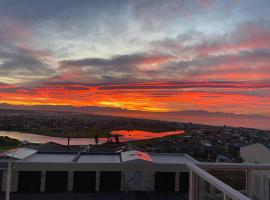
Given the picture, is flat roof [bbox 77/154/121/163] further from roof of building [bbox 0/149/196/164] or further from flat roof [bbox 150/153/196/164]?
flat roof [bbox 150/153/196/164]

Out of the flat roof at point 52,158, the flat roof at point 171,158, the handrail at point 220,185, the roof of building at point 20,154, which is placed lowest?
the flat roof at point 52,158

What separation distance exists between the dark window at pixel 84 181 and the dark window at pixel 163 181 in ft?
19.6

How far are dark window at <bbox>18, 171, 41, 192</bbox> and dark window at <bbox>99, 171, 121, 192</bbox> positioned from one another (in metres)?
5.73

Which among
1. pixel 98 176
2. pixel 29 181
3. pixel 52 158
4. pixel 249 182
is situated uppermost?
pixel 249 182

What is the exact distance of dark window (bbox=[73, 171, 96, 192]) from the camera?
33688 mm

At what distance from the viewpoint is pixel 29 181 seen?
109ft

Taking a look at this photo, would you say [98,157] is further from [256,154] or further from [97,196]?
[256,154]

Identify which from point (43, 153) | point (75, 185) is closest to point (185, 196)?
point (75, 185)

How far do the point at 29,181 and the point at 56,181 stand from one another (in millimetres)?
2410

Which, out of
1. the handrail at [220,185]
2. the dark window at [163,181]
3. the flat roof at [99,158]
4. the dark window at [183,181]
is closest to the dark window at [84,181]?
the flat roof at [99,158]

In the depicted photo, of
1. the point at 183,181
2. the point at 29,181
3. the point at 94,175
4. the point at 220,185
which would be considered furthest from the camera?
the point at 183,181

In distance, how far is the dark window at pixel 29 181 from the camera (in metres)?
33.0

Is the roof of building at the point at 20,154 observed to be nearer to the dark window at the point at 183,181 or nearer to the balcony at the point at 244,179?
the dark window at the point at 183,181

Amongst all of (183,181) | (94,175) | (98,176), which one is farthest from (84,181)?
(183,181)
